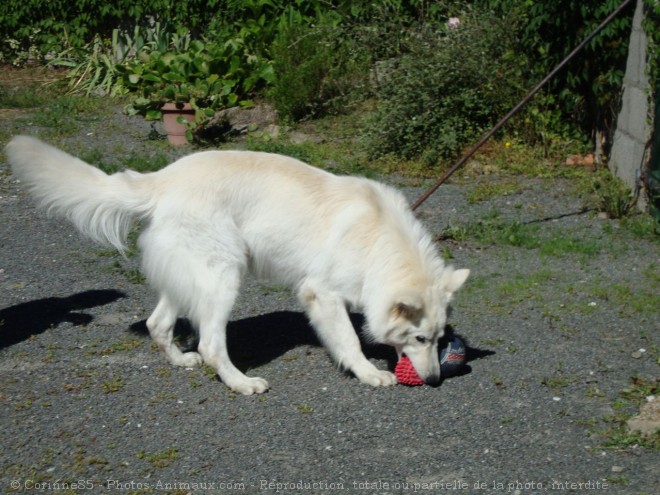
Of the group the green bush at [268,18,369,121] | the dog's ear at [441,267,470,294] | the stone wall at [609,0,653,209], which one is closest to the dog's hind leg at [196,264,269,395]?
the dog's ear at [441,267,470,294]

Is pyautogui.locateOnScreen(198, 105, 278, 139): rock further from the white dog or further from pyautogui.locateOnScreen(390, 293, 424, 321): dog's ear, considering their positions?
pyautogui.locateOnScreen(390, 293, 424, 321): dog's ear

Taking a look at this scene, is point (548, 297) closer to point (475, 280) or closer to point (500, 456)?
point (475, 280)

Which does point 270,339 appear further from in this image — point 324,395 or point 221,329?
point 324,395

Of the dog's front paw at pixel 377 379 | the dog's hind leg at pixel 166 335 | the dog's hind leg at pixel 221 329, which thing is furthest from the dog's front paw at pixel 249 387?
the dog's front paw at pixel 377 379

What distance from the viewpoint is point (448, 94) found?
10.7 meters

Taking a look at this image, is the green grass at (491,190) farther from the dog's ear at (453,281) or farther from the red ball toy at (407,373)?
the red ball toy at (407,373)

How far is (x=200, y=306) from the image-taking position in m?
5.23

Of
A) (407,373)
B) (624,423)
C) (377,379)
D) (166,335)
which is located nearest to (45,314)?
(166,335)

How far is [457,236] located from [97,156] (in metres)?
5.15

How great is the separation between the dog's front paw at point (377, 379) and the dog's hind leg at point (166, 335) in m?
1.14

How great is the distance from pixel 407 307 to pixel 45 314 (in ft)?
9.87

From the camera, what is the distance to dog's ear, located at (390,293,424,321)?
507 centimetres

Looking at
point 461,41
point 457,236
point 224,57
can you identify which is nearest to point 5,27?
point 224,57

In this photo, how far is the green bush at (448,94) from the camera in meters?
10.5
